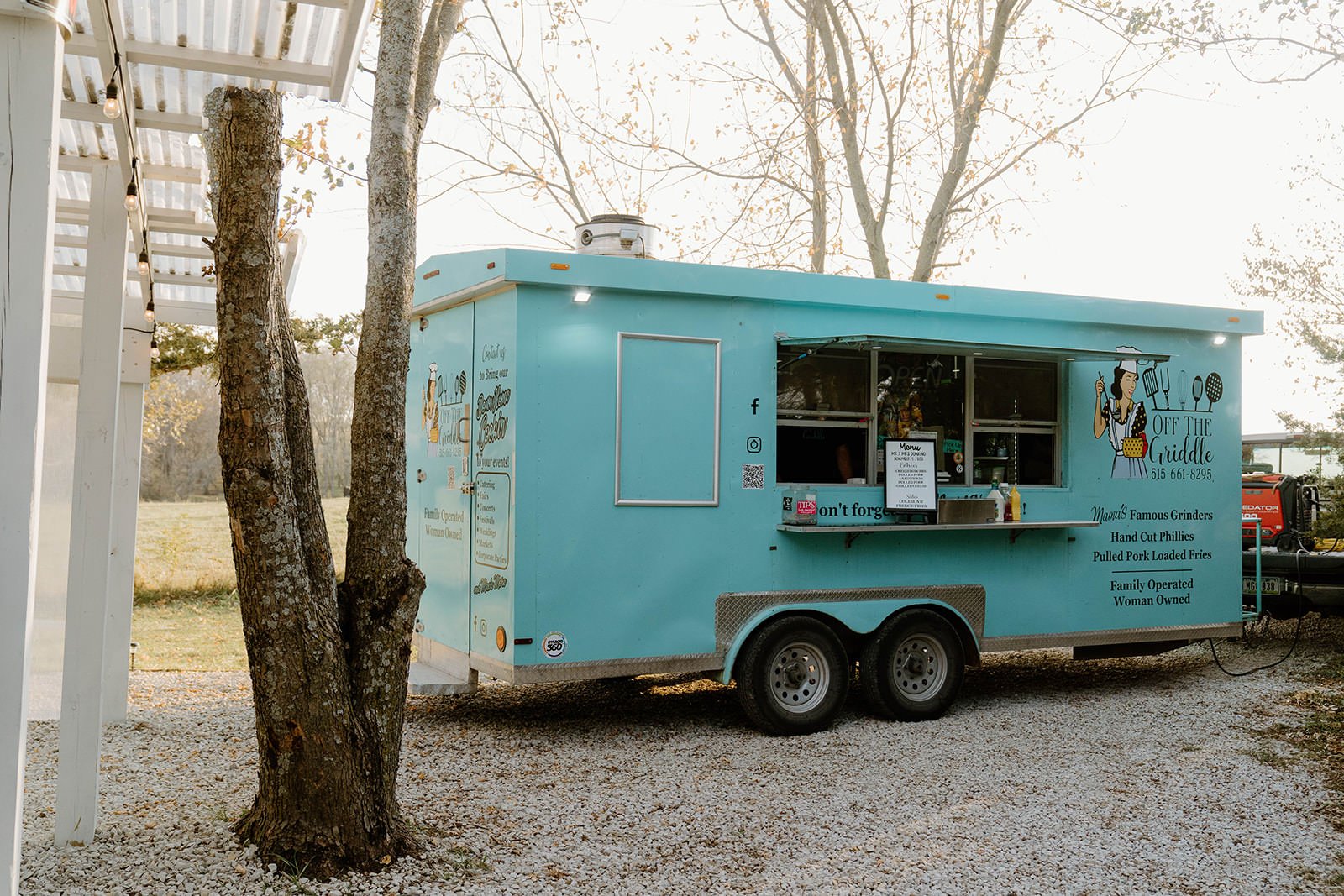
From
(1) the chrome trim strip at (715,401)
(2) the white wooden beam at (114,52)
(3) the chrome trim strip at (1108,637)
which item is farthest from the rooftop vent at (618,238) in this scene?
(3) the chrome trim strip at (1108,637)

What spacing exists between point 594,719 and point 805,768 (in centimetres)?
176

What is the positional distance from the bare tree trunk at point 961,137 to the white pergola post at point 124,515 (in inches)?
367

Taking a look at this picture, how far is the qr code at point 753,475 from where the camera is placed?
7.17m

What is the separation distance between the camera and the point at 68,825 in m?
4.70

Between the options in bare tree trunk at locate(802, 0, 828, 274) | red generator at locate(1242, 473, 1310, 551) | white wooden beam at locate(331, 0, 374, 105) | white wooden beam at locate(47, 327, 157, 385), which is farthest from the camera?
bare tree trunk at locate(802, 0, 828, 274)

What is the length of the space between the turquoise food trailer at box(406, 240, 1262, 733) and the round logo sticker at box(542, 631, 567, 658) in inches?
0.5

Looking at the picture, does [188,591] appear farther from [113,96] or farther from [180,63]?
[113,96]

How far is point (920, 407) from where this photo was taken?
25.8 feet

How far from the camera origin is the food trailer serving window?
24.4 feet

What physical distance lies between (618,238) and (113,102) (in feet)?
13.4

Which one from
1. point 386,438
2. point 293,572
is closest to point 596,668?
point 386,438

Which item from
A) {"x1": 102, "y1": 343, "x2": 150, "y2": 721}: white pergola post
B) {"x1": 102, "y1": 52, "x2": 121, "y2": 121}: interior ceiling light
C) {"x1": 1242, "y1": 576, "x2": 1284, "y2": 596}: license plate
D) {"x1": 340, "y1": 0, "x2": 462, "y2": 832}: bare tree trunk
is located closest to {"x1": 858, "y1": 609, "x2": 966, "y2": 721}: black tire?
{"x1": 340, "y1": 0, "x2": 462, "y2": 832}: bare tree trunk

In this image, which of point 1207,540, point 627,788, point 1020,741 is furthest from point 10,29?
point 1207,540

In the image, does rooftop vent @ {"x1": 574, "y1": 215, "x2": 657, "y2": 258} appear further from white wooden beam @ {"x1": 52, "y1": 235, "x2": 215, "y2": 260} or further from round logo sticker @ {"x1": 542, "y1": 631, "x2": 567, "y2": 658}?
round logo sticker @ {"x1": 542, "y1": 631, "x2": 567, "y2": 658}
